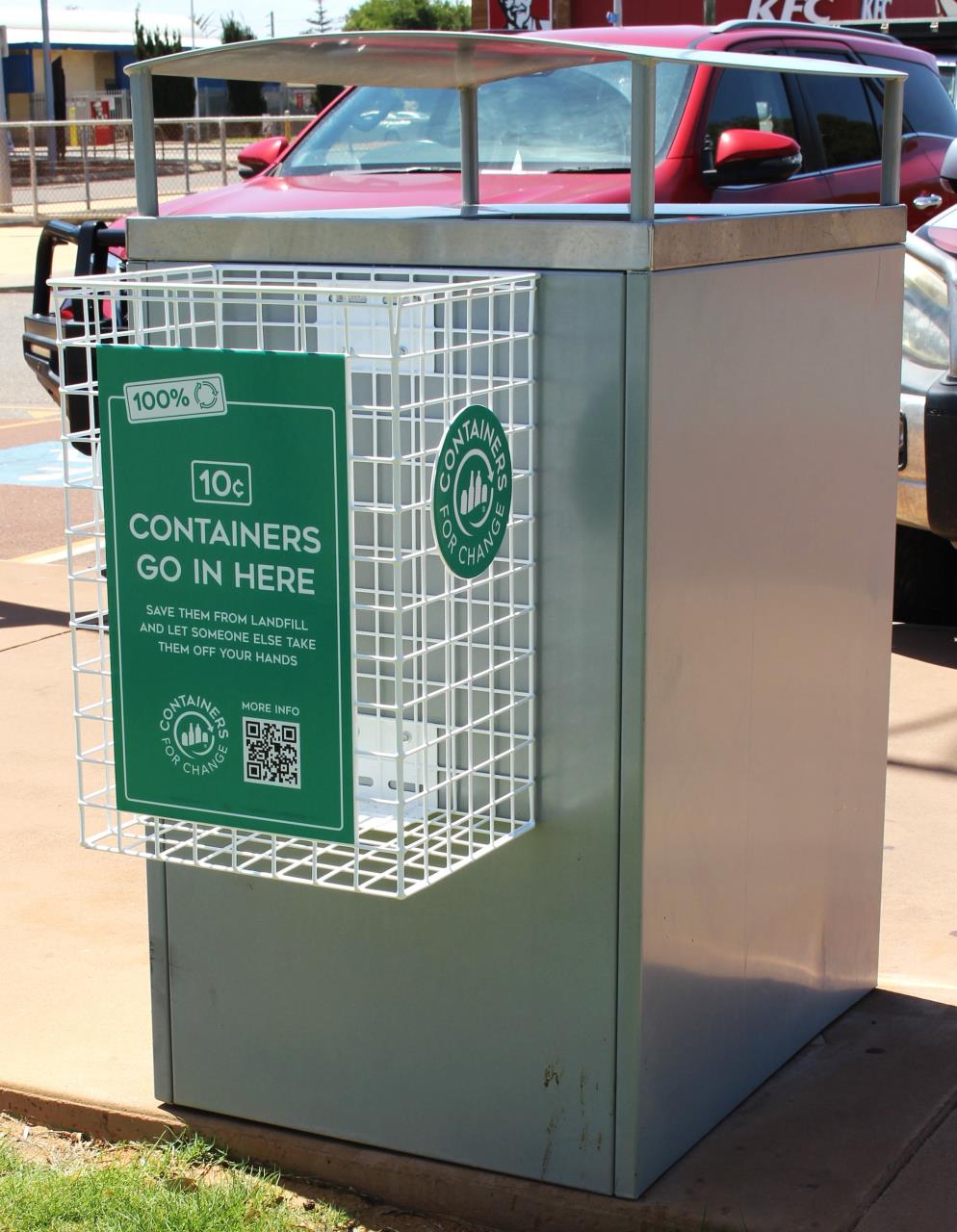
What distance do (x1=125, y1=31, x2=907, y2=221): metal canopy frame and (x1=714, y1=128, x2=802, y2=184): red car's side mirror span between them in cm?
309

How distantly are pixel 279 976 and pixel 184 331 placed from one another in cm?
108

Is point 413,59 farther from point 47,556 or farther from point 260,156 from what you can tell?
point 260,156

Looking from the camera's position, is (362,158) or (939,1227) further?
(362,158)

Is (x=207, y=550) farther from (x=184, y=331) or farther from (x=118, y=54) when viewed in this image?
(x=118, y=54)

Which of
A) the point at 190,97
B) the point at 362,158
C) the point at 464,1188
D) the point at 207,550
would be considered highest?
the point at 190,97

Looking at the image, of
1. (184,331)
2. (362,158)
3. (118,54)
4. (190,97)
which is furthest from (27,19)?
(184,331)

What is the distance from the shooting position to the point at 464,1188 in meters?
2.67

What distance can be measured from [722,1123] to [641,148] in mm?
Answer: 1605

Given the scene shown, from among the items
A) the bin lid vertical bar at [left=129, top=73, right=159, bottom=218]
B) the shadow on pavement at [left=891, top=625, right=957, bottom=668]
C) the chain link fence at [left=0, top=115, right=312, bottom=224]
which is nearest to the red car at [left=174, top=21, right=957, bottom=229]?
the shadow on pavement at [left=891, top=625, right=957, bottom=668]

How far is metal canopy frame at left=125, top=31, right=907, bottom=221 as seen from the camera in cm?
233

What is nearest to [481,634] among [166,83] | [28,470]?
[28,470]

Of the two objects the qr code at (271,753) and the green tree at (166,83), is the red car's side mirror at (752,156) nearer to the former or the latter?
the qr code at (271,753)

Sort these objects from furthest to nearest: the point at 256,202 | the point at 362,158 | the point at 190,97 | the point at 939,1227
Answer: the point at 190,97 < the point at 362,158 < the point at 256,202 < the point at 939,1227

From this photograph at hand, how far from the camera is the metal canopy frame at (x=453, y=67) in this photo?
7.64 feet
